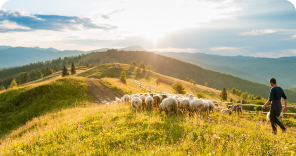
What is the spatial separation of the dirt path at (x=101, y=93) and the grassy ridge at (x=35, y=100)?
3.83ft

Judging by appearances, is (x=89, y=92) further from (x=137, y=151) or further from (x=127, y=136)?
(x=137, y=151)

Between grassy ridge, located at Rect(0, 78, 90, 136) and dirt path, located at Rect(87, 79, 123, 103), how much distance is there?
117 cm

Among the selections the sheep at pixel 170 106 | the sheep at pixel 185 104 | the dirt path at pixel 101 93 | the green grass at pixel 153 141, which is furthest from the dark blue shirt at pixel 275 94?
the dirt path at pixel 101 93

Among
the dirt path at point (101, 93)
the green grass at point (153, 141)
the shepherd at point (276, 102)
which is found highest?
the shepherd at point (276, 102)

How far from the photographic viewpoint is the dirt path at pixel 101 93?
23.0 meters

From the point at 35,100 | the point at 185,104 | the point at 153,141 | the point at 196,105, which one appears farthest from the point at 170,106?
the point at 35,100

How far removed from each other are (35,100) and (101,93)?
882 centimetres

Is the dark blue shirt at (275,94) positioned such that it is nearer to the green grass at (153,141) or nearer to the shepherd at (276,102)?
the shepherd at (276,102)

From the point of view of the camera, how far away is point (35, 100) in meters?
19.4

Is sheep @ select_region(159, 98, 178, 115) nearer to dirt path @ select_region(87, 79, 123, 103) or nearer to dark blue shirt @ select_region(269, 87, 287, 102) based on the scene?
dark blue shirt @ select_region(269, 87, 287, 102)

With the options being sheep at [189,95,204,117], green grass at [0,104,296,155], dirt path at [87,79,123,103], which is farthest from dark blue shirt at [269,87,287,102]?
dirt path at [87,79,123,103]

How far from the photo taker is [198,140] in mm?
6699

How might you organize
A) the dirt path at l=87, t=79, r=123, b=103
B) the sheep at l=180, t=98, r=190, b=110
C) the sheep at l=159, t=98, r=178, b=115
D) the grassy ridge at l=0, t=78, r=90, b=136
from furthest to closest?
the dirt path at l=87, t=79, r=123, b=103 < the grassy ridge at l=0, t=78, r=90, b=136 < the sheep at l=180, t=98, r=190, b=110 < the sheep at l=159, t=98, r=178, b=115

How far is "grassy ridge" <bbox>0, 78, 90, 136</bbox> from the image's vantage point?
1683 cm
